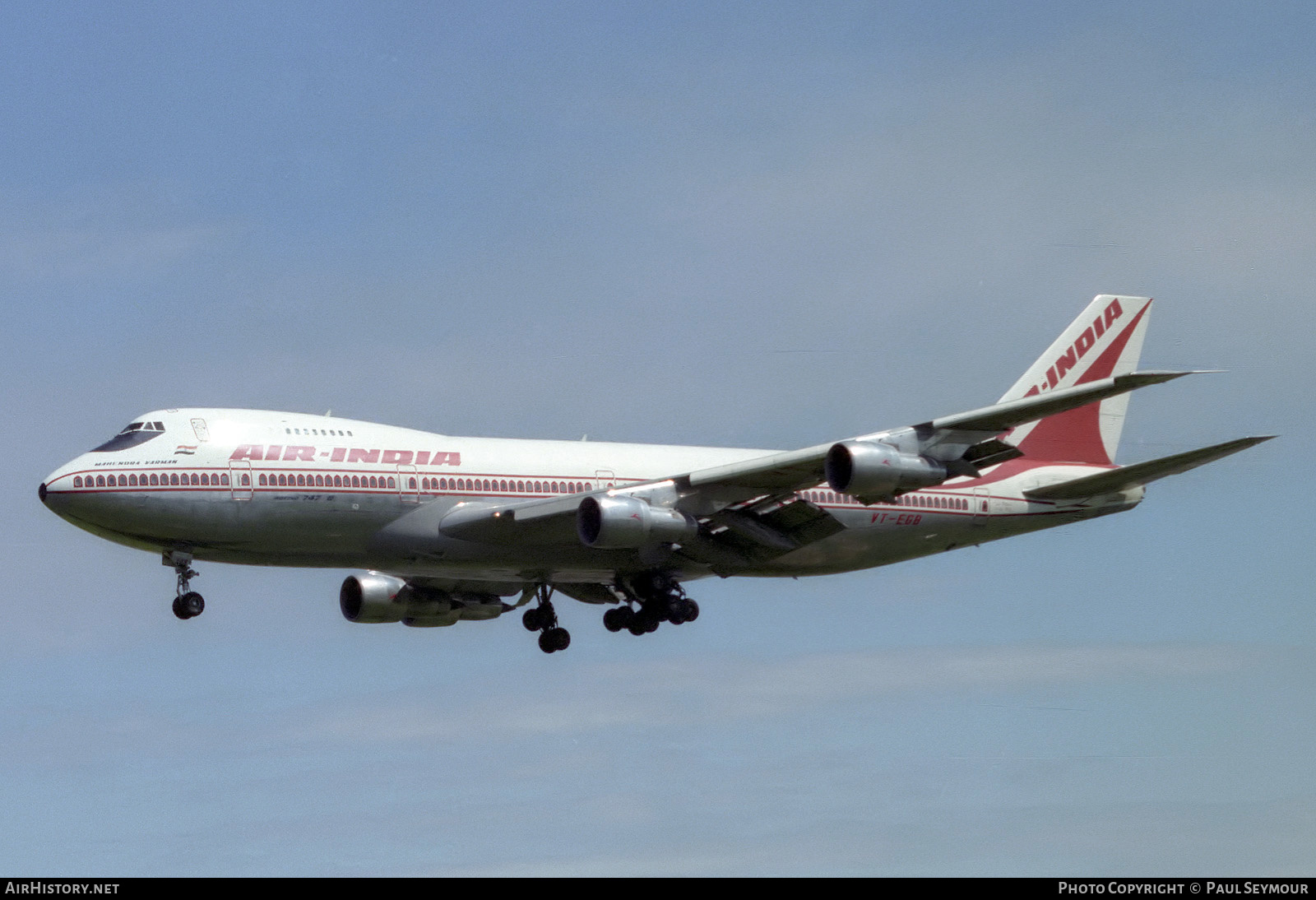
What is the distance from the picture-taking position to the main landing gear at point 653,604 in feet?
167

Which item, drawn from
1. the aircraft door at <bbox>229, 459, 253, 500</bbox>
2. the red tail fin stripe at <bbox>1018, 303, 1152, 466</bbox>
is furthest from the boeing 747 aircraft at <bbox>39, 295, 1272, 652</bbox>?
the red tail fin stripe at <bbox>1018, 303, 1152, 466</bbox>

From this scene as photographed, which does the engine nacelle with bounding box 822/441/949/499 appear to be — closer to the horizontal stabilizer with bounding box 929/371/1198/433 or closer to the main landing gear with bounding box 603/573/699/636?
the horizontal stabilizer with bounding box 929/371/1198/433

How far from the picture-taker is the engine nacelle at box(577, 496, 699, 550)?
4619 centimetres

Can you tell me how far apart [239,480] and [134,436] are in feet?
9.90

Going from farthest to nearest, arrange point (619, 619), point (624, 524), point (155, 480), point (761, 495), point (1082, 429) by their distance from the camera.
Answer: point (1082, 429) → point (619, 619) → point (761, 495) → point (624, 524) → point (155, 480)

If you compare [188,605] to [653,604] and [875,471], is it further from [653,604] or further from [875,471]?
[875,471]

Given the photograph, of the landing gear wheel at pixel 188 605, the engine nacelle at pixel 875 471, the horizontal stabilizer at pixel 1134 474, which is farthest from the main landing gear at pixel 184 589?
the horizontal stabilizer at pixel 1134 474

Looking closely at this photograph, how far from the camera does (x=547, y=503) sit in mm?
47656

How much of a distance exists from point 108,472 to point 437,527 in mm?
8340

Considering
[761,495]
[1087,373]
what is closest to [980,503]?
[1087,373]

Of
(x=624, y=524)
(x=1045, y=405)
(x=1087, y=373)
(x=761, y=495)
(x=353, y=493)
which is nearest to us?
Answer: (x=1045, y=405)

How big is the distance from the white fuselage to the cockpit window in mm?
42

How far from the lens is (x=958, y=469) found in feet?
153
